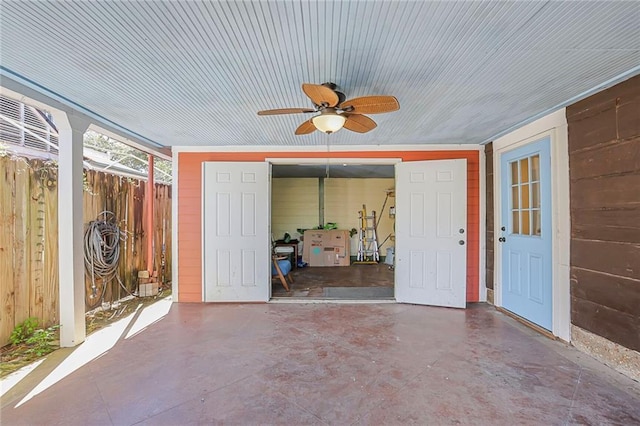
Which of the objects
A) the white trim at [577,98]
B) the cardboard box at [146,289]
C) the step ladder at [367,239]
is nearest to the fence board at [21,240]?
the cardboard box at [146,289]

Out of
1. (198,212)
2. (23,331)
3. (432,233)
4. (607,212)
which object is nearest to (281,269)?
(198,212)

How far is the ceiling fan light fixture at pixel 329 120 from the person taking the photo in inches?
93.7

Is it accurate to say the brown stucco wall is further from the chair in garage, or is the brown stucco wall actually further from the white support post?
the white support post

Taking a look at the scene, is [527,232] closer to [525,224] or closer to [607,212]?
[525,224]

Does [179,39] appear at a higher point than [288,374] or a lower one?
higher

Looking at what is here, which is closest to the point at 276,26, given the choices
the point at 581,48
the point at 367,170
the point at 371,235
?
the point at 581,48

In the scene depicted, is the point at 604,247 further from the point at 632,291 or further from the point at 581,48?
the point at 581,48

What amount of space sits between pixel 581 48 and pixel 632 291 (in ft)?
6.07

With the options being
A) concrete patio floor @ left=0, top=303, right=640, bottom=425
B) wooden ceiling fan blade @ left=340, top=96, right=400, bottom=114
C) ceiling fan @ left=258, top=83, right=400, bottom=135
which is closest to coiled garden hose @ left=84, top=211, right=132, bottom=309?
concrete patio floor @ left=0, top=303, right=640, bottom=425

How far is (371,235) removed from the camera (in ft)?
25.8

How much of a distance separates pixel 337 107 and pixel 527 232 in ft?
9.43

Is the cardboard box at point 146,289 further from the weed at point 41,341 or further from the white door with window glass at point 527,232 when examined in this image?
the white door with window glass at point 527,232

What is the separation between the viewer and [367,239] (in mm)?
7848

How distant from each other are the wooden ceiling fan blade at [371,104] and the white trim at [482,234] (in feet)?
9.26
